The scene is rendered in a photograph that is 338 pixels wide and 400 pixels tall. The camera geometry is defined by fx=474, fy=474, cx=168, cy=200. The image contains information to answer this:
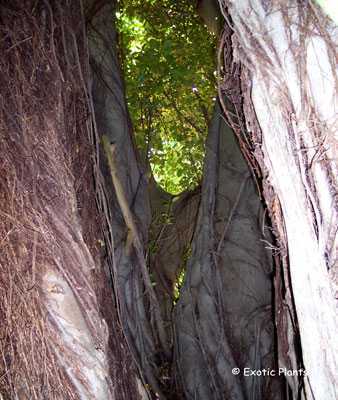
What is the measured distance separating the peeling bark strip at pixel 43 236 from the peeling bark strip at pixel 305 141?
0.69m

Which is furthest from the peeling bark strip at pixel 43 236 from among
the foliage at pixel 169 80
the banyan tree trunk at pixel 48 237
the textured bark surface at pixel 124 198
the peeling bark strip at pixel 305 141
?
the foliage at pixel 169 80

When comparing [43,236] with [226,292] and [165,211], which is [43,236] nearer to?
[226,292]

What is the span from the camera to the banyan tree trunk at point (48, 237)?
1.34m

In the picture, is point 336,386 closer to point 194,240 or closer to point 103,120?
point 194,240

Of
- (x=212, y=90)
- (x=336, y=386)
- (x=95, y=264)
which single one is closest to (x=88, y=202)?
(x=95, y=264)

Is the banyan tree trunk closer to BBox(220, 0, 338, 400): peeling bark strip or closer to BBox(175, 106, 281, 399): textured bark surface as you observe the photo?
BBox(175, 106, 281, 399): textured bark surface

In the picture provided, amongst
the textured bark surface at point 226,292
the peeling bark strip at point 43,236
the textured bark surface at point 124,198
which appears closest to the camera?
the peeling bark strip at point 43,236

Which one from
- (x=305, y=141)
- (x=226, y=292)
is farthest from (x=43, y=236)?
(x=226, y=292)

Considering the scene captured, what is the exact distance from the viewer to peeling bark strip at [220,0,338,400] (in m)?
0.86

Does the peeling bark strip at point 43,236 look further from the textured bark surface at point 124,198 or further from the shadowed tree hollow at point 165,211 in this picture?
the textured bark surface at point 124,198

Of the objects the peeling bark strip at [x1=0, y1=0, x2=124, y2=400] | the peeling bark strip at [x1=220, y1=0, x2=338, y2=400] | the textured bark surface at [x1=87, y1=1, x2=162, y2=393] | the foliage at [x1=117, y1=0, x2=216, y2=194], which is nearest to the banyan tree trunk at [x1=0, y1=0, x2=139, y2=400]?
the peeling bark strip at [x1=0, y1=0, x2=124, y2=400]

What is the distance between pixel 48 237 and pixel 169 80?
1802 millimetres

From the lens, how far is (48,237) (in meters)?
1.41

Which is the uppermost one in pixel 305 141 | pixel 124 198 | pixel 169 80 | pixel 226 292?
pixel 169 80
